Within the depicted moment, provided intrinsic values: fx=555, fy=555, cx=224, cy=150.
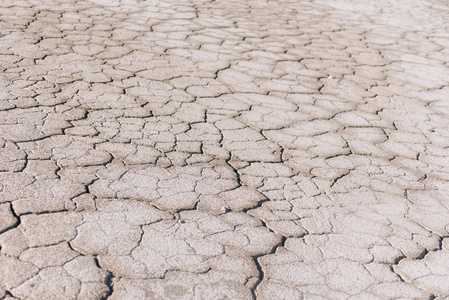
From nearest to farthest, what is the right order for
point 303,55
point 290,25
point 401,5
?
point 303,55 → point 290,25 → point 401,5

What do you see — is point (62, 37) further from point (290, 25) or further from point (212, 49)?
point (290, 25)

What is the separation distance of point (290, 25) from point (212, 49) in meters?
1.56

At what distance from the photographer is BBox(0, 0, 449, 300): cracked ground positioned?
2.12 meters

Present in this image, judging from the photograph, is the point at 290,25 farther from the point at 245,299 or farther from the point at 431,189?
the point at 245,299

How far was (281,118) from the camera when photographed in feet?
11.9

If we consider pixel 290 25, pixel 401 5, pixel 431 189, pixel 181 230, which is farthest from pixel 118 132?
pixel 401 5

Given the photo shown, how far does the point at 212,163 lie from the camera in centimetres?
295

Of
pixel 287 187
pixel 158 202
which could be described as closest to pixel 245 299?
pixel 158 202

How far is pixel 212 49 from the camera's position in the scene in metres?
4.79

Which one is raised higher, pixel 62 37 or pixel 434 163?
pixel 62 37

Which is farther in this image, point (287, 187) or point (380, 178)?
point (380, 178)

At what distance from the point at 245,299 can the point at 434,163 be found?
1.81 meters

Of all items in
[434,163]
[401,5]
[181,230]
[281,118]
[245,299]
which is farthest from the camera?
[401,5]

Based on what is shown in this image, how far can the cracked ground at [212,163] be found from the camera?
2.12 meters
